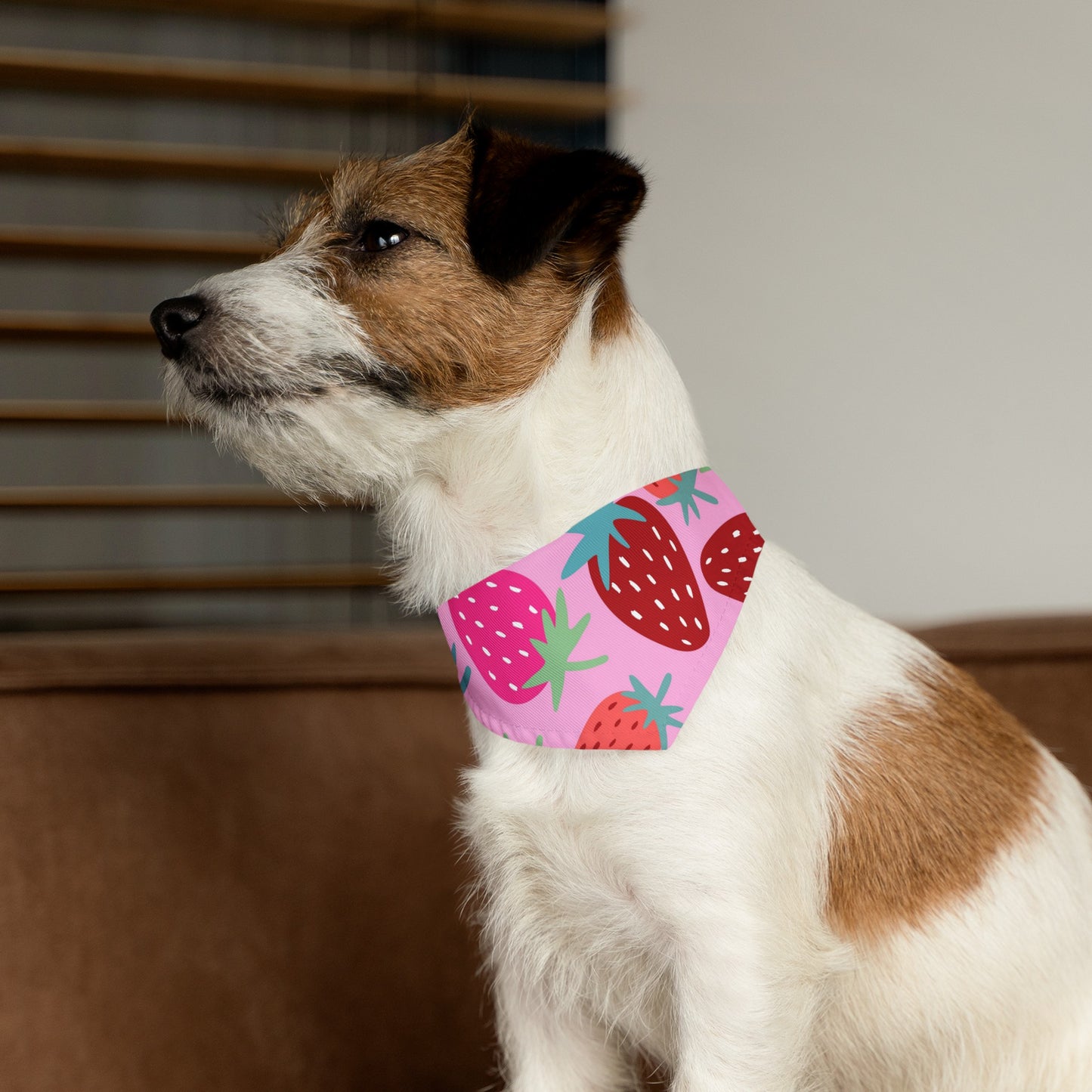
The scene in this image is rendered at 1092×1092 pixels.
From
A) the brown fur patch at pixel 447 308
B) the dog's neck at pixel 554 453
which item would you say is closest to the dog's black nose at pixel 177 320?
the brown fur patch at pixel 447 308

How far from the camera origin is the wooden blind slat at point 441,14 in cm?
337

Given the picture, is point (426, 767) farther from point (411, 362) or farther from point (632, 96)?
point (632, 96)

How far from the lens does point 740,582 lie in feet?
3.25

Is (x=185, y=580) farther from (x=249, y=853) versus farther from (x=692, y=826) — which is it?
(x=692, y=826)

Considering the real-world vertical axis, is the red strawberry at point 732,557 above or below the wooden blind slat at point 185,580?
above

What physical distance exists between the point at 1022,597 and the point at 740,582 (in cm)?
110

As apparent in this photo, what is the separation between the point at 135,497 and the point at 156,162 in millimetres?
1035

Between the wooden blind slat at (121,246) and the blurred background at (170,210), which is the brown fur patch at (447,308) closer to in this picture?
the blurred background at (170,210)

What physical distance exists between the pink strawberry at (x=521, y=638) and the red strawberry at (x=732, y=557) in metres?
0.12

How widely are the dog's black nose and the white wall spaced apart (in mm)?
1314

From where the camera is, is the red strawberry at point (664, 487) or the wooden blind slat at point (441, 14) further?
the wooden blind slat at point (441, 14)

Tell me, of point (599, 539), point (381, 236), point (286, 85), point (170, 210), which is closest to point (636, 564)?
point (599, 539)

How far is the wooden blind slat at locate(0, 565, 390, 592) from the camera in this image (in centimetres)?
362

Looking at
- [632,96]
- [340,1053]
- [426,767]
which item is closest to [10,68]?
[632,96]
